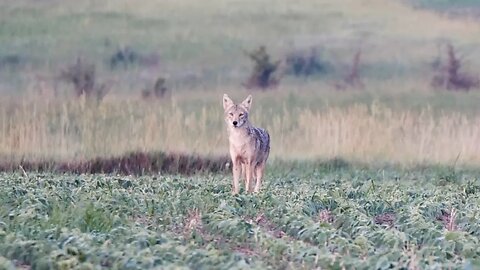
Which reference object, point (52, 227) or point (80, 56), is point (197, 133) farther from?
point (52, 227)

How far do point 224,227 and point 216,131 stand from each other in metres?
13.4

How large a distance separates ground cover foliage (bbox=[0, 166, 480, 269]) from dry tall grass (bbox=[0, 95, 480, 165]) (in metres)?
7.50

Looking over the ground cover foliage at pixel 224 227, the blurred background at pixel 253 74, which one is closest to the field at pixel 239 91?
the blurred background at pixel 253 74

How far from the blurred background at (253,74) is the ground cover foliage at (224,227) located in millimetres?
8256

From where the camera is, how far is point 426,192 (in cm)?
1434

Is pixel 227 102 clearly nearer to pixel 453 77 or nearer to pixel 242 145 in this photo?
pixel 242 145

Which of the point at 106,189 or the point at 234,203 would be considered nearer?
the point at 234,203

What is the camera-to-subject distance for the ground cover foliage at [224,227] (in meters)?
7.74

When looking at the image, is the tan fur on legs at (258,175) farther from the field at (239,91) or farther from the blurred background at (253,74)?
the blurred background at (253,74)

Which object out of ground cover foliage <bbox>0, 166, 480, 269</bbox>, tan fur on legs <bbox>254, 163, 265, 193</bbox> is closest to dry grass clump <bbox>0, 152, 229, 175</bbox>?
tan fur on legs <bbox>254, 163, 265, 193</bbox>

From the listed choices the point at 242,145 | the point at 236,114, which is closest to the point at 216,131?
the point at 236,114

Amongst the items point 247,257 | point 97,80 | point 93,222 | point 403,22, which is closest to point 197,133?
point 97,80

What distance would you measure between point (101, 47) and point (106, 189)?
12277 mm

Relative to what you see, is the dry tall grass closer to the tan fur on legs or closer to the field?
the field
